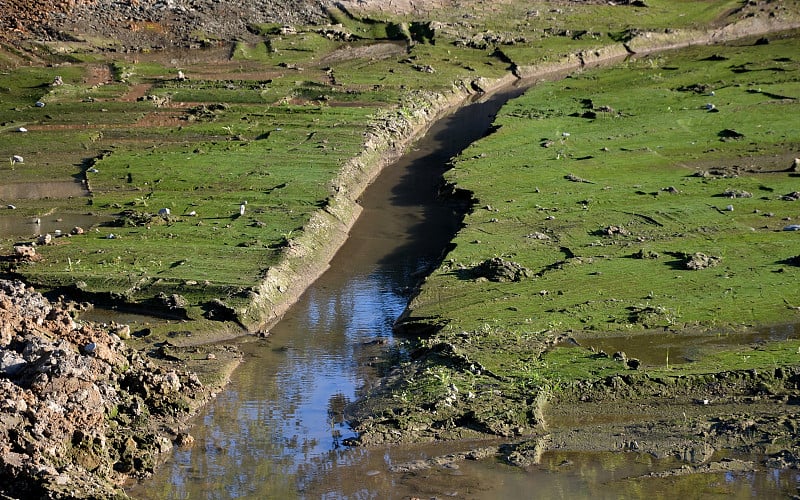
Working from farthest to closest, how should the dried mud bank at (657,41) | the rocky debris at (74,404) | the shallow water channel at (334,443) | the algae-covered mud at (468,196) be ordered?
1. the dried mud bank at (657,41)
2. the algae-covered mud at (468,196)
3. the shallow water channel at (334,443)
4. the rocky debris at (74,404)

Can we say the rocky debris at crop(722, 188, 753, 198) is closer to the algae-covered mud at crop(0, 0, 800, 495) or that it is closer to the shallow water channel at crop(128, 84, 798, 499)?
the algae-covered mud at crop(0, 0, 800, 495)

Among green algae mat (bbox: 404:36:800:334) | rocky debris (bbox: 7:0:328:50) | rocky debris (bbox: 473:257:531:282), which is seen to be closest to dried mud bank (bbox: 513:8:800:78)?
green algae mat (bbox: 404:36:800:334)

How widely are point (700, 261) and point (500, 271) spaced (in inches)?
147

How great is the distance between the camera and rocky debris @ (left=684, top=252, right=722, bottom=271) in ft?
66.4

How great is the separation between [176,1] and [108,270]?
24.1m

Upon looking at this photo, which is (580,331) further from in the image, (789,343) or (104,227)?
(104,227)

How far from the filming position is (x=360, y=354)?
60.6ft

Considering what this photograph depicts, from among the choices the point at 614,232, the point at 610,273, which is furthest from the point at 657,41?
the point at 610,273

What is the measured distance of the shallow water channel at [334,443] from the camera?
14.0 meters

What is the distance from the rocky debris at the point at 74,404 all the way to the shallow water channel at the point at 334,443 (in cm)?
54

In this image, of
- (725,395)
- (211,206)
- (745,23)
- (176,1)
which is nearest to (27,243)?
(211,206)

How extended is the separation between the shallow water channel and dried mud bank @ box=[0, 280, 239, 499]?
40 cm

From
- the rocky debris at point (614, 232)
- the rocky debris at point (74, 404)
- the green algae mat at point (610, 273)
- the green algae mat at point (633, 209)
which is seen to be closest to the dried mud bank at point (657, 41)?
the green algae mat at point (633, 209)

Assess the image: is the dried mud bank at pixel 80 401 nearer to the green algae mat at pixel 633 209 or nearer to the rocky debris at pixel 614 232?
the green algae mat at pixel 633 209
